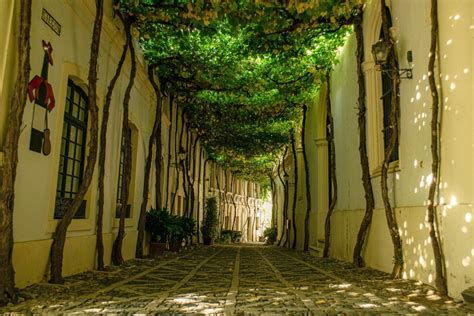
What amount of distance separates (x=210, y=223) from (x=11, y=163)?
761 inches

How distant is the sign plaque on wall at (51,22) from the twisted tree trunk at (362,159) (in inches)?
240

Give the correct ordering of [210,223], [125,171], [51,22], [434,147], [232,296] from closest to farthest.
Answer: [232,296]
[434,147]
[51,22]
[125,171]
[210,223]

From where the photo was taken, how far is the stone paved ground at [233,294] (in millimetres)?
4348

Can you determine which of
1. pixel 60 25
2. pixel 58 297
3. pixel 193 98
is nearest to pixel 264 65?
pixel 193 98

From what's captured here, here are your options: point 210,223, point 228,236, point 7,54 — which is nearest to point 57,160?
point 7,54

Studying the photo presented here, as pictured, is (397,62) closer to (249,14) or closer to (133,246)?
(249,14)

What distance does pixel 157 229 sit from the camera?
38.7 feet

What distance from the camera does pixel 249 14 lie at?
340 inches

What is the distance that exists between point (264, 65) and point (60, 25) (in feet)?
27.4

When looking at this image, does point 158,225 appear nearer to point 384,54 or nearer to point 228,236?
point 384,54

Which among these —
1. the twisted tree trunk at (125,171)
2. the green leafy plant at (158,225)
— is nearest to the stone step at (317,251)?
the green leafy plant at (158,225)

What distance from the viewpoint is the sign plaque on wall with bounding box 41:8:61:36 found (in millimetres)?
5996

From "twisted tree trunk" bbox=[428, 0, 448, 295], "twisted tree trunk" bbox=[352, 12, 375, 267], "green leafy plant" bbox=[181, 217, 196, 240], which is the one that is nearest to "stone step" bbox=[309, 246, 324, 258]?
"twisted tree trunk" bbox=[352, 12, 375, 267]

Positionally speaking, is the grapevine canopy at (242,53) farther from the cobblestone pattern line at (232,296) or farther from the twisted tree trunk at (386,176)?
the cobblestone pattern line at (232,296)
